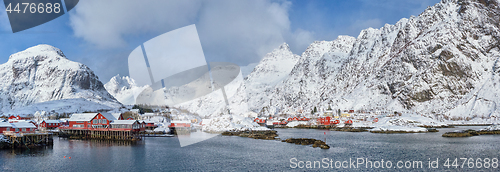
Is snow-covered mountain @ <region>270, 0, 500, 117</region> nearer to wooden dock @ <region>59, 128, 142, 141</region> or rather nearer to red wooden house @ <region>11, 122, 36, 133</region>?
wooden dock @ <region>59, 128, 142, 141</region>

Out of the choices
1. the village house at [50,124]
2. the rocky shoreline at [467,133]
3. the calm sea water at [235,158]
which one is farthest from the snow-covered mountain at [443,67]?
the village house at [50,124]

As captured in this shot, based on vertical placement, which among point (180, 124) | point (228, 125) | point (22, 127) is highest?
point (22, 127)

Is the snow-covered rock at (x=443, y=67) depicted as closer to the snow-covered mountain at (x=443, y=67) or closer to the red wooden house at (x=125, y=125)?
the snow-covered mountain at (x=443, y=67)

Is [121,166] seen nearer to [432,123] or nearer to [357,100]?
[432,123]

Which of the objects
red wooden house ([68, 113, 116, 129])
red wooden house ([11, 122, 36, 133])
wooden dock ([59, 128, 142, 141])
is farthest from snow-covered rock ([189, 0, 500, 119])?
red wooden house ([11, 122, 36, 133])

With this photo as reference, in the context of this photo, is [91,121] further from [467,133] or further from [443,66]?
[443,66]

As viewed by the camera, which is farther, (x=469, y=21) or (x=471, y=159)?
(x=469, y=21)

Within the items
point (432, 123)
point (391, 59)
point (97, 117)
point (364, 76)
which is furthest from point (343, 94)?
point (97, 117)

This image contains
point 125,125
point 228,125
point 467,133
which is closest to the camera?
point 467,133

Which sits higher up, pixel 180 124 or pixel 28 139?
pixel 28 139

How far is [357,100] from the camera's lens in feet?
590

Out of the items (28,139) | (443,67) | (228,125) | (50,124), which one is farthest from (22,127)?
(443,67)

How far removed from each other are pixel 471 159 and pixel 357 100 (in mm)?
142033

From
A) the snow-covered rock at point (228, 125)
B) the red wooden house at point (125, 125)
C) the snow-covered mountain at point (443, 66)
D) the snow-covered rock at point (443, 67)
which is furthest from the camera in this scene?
the snow-covered mountain at point (443, 66)
